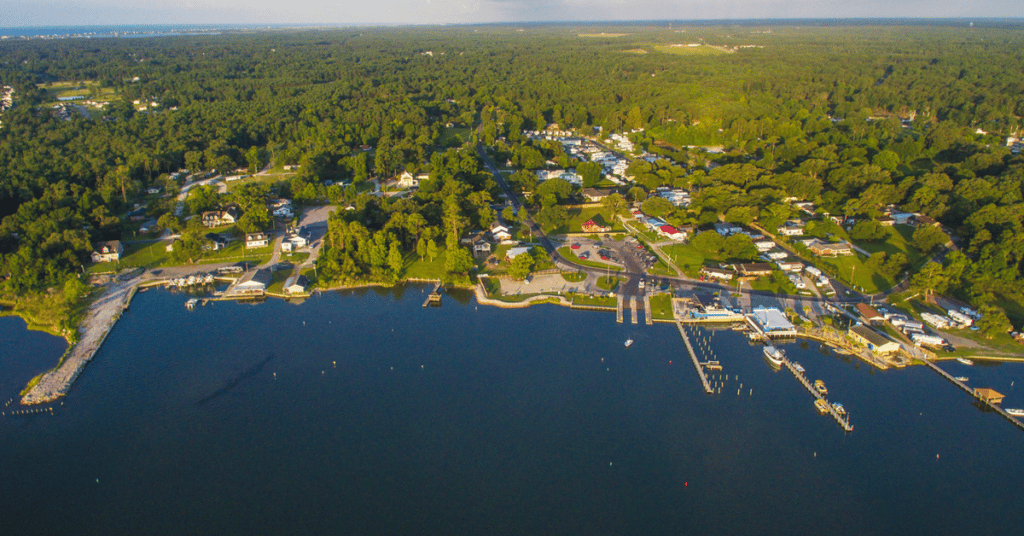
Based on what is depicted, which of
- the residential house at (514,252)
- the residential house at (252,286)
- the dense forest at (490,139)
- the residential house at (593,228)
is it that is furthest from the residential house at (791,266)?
the residential house at (252,286)

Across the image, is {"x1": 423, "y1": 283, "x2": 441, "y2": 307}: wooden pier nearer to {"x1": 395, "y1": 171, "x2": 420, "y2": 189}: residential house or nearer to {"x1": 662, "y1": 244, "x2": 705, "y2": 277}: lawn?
{"x1": 662, "y1": 244, "x2": 705, "y2": 277}: lawn

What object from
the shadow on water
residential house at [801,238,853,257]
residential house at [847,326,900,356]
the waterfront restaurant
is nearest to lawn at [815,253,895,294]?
residential house at [801,238,853,257]

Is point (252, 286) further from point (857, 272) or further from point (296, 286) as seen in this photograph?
point (857, 272)

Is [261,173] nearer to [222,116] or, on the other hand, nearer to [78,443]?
[222,116]

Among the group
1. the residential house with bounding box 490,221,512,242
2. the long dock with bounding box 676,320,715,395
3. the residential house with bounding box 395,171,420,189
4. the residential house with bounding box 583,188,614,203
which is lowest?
the long dock with bounding box 676,320,715,395

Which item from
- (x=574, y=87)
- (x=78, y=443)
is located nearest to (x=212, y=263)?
(x=78, y=443)

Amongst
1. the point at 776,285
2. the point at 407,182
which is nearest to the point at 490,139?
the point at 407,182

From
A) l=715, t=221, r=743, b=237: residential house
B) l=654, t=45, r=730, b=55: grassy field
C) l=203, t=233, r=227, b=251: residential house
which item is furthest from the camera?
l=654, t=45, r=730, b=55: grassy field

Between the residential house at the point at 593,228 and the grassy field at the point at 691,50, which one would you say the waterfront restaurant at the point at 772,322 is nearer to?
the residential house at the point at 593,228
